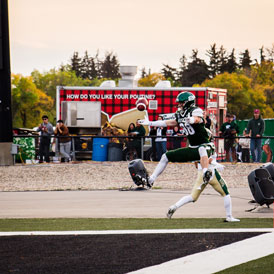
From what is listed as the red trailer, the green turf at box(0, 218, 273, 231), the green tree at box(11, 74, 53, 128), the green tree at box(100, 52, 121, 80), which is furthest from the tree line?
the green turf at box(0, 218, 273, 231)

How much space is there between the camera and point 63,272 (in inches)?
302

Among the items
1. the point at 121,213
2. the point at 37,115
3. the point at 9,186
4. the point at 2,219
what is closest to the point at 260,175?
the point at 121,213

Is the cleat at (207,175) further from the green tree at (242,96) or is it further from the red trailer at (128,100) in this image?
the green tree at (242,96)

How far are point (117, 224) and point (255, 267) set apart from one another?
154 inches

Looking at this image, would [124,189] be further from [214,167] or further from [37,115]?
[37,115]

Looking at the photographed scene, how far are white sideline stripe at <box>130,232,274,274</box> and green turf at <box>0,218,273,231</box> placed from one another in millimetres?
1579

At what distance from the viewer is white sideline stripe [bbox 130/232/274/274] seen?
7.75m

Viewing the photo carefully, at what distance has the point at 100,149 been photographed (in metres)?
24.0

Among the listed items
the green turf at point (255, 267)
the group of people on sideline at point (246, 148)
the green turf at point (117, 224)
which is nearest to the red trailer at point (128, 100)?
the group of people on sideline at point (246, 148)

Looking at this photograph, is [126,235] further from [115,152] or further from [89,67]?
[89,67]

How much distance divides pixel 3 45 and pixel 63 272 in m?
17.0

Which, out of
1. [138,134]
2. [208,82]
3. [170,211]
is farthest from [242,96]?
[170,211]

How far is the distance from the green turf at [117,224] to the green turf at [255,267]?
9.09ft

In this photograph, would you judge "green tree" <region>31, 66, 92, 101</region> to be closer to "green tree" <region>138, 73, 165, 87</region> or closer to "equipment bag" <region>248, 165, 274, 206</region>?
"green tree" <region>138, 73, 165, 87</region>
